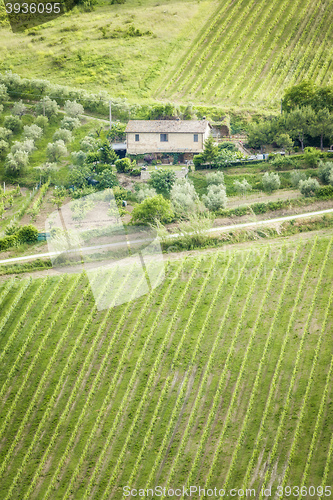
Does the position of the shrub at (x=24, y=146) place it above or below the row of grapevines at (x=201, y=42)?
below

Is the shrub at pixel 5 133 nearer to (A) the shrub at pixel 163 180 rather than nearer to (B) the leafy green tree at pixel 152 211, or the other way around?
(A) the shrub at pixel 163 180

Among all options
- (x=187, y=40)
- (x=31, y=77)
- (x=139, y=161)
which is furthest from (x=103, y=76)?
(x=139, y=161)

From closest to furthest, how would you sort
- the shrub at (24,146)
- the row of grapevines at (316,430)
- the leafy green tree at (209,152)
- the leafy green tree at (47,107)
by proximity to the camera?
1. the row of grapevines at (316,430)
2. the leafy green tree at (209,152)
3. the shrub at (24,146)
4. the leafy green tree at (47,107)

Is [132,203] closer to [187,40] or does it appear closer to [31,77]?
[31,77]

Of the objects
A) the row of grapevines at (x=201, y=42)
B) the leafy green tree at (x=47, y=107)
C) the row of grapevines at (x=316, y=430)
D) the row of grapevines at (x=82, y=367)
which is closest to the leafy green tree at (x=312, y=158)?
the row of grapevines at (x=82, y=367)

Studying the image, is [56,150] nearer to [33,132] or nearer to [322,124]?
[33,132]

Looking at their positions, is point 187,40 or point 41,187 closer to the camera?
point 41,187

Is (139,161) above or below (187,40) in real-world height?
below

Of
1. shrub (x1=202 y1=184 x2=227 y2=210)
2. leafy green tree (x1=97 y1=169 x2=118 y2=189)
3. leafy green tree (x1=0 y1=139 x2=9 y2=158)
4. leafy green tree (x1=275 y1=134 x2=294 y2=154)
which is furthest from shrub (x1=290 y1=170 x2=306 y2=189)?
Result: leafy green tree (x1=0 y1=139 x2=9 y2=158)
